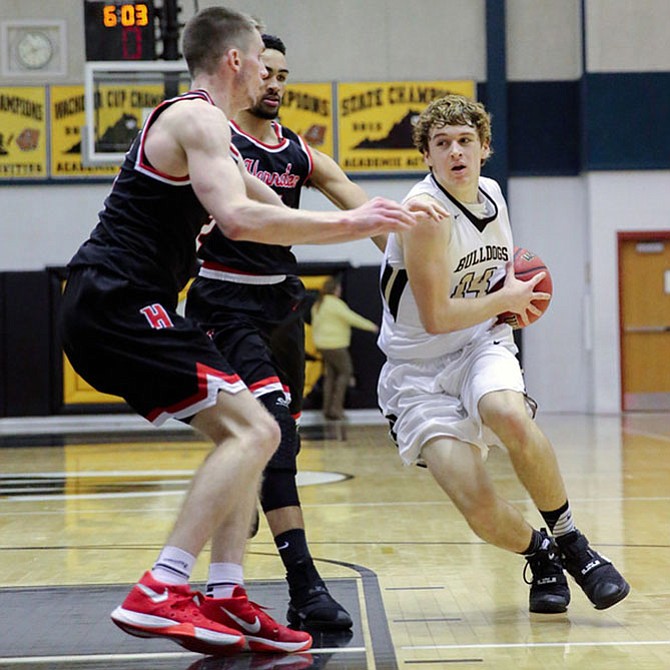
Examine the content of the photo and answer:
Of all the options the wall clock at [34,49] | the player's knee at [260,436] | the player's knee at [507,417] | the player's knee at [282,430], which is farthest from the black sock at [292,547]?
the wall clock at [34,49]

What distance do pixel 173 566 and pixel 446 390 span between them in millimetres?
1301

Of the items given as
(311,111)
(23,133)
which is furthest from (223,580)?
(23,133)

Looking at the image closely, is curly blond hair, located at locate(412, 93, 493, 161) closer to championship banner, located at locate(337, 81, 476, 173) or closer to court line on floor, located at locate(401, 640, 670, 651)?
court line on floor, located at locate(401, 640, 670, 651)

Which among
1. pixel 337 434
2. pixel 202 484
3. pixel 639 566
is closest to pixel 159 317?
pixel 202 484

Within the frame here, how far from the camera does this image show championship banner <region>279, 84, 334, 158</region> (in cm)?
1542

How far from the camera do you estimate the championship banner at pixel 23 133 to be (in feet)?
50.4

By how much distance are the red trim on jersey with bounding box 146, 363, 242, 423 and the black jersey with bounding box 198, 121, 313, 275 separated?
775 mm

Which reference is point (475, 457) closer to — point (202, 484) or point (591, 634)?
point (591, 634)

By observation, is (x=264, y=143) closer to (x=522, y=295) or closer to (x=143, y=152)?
(x=143, y=152)

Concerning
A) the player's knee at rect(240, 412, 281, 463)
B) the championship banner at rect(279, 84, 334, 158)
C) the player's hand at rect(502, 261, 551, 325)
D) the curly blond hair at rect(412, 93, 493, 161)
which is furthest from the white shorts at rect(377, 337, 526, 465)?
the championship banner at rect(279, 84, 334, 158)

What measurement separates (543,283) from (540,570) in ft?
3.14

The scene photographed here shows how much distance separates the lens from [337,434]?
12344 millimetres

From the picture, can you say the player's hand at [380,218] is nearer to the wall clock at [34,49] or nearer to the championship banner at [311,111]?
the championship banner at [311,111]

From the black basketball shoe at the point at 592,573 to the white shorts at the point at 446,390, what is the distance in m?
0.41
